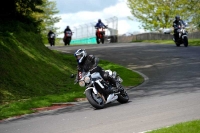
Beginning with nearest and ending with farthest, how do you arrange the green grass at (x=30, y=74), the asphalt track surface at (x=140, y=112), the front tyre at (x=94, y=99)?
the asphalt track surface at (x=140, y=112), the front tyre at (x=94, y=99), the green grass at (x=30, y=74)

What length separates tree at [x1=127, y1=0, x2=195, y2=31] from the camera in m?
62.5

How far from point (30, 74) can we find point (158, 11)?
41.5 m

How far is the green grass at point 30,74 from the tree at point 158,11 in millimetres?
32845

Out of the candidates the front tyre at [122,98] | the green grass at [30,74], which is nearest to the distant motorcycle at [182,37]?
the green grass at [30,74]

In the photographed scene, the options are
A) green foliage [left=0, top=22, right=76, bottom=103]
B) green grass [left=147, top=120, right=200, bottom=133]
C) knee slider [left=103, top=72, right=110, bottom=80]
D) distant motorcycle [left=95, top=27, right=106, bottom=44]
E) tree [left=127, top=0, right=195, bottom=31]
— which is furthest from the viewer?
tree [left=127, top=0, right=195, bottom=31]

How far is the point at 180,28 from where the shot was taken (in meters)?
37.2

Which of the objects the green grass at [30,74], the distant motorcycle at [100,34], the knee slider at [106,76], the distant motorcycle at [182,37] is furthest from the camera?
the distant motorcycle at [100,34]

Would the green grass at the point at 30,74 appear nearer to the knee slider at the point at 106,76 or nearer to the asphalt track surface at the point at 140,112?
the asphalt track surface at the point at 140,112

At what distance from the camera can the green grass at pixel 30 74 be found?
19.1 m

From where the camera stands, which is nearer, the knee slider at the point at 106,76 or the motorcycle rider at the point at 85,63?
the motorcycle rider at the point at 85,63

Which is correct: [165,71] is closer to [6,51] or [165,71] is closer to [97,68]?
[6,51]

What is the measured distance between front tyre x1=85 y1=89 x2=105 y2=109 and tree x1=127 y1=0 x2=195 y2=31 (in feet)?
151

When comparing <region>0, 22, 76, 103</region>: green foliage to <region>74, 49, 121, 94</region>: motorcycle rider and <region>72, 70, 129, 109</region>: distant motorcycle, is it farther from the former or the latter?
<region>72, 70, 129, 109</region>: distant motorcycle

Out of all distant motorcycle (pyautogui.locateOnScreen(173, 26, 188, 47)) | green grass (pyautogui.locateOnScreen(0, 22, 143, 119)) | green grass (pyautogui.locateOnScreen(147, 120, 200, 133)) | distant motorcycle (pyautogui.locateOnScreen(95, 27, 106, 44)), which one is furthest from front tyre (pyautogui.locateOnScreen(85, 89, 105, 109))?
distant motorcycle (pyautogui.locateOnScreen(95, 27, 106, 44))
